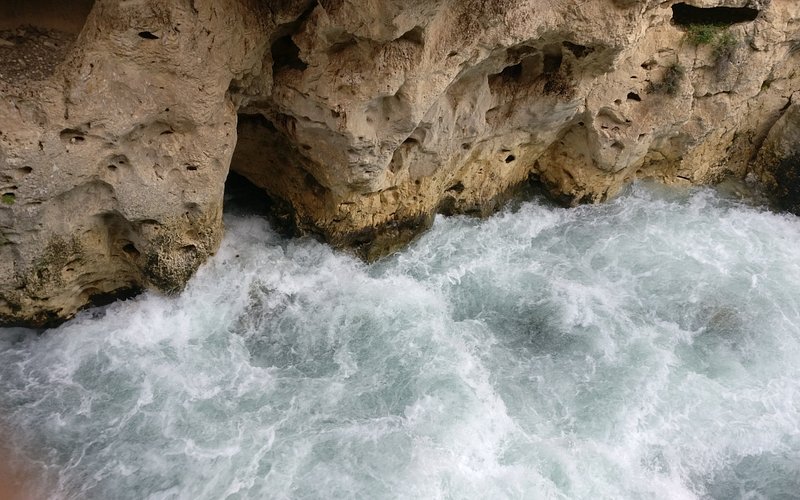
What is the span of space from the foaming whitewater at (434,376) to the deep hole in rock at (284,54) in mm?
2954

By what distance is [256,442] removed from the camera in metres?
7.52

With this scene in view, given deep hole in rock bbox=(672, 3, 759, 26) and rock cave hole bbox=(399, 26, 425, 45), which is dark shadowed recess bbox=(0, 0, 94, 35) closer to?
rock cave hole bbox=(399, 26, 425, 45)

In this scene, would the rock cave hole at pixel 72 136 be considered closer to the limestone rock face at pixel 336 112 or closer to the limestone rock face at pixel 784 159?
the limestone rock face at pixel 336 112

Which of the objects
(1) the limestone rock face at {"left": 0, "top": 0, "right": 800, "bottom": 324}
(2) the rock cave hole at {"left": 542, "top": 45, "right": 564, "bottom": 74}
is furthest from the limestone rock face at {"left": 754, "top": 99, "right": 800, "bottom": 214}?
(2) the rock cave hole at {"left": 542, "top": 45, "right": 564, "bottom": 74}

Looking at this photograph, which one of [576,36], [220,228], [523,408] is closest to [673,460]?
[523,408]

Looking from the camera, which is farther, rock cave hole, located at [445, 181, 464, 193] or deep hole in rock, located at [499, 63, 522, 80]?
rock cave hole, located at [445, 181, 464, 193]

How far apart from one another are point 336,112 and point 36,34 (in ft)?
11.8

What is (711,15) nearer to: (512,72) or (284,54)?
(512,72)

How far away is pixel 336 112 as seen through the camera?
27.1 ft

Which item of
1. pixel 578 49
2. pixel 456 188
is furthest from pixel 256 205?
pixel 578 49

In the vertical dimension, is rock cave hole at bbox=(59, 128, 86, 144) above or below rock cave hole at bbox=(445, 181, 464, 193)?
above

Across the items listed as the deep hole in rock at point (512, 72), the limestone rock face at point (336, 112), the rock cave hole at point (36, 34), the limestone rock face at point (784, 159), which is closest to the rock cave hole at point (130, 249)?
the limestone rock face at point (336, 112)

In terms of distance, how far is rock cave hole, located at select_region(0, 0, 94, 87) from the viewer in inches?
269

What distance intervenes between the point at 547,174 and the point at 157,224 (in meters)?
6.98
